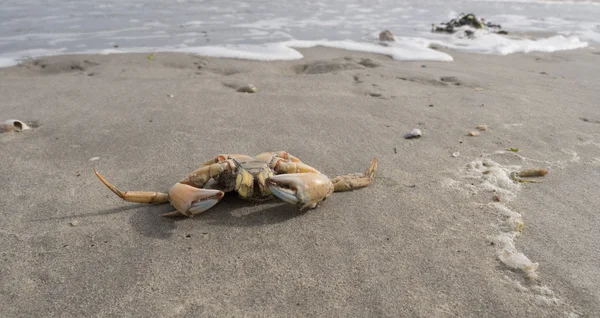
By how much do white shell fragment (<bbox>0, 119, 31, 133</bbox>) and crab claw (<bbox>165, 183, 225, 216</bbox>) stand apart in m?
2.06

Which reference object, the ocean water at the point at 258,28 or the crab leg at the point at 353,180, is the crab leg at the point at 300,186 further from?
the ocean water at the point at 258,28

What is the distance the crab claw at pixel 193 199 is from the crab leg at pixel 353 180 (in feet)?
2.59

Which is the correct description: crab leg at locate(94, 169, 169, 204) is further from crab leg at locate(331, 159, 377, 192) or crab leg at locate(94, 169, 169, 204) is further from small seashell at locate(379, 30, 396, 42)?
small seashell at locate(379, 30, 396, 42)

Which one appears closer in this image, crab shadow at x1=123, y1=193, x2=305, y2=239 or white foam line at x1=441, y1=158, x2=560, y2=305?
white foam line at x1=441, y1=158, x2=560, y2=305

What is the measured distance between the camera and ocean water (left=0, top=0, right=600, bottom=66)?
21.9 feet

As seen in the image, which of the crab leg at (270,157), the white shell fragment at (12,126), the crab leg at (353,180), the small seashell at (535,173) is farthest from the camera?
the white shell fragment at (12,126)

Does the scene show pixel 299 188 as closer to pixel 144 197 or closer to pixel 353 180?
pixel 353 180

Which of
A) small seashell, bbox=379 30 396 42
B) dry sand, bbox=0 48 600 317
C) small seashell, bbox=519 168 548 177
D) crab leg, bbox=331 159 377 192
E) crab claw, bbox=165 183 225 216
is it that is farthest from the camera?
small seashell, bbox=379 30 396 42

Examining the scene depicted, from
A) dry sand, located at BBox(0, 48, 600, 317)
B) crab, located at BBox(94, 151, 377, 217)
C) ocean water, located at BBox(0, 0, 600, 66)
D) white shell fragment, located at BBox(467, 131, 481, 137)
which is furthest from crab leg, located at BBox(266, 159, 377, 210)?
ocean water, located at BBox(0, 0, 600, 66)

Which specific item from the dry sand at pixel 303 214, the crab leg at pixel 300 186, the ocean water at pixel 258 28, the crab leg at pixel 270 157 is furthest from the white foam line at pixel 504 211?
the ocean water at pixel 258 28

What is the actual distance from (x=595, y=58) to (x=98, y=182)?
7.01 m

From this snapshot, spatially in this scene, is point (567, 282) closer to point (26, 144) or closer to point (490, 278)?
point (490, 278)

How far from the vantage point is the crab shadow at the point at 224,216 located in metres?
2.48

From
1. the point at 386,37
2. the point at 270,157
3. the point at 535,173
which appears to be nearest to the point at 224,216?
the point at 270,157
